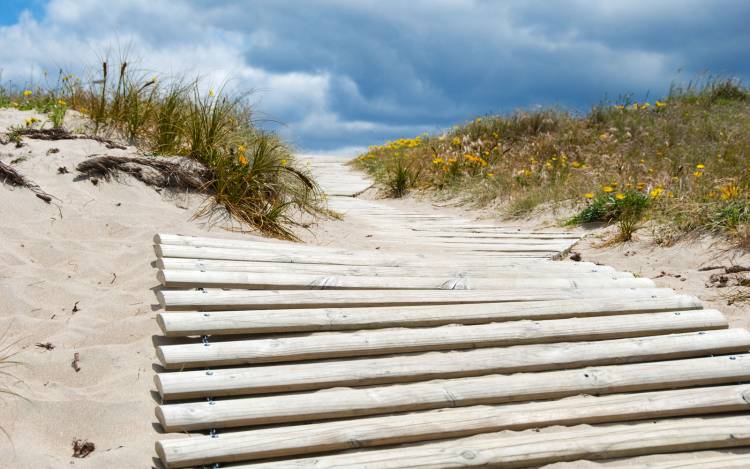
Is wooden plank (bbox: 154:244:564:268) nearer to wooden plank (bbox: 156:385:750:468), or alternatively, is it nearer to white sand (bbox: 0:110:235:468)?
white sand (bbox: 0:110:235:468)

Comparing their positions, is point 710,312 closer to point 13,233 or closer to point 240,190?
point 240,190

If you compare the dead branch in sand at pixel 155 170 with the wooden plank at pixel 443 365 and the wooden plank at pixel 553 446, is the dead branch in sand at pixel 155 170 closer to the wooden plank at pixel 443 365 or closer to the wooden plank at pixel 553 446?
the wooden plank at pixel 443 365

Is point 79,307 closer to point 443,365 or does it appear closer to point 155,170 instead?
point 443,365

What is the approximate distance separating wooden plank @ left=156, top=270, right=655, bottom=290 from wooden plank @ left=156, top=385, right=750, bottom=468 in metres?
1.17

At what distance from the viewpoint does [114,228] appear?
5.03m

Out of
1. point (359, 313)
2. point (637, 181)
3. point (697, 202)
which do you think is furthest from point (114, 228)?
point (637, 181)

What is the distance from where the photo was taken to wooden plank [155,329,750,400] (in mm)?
2975

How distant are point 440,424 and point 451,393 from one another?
9.8 inches

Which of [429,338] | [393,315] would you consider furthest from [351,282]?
[429,338]

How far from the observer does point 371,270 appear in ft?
14.4

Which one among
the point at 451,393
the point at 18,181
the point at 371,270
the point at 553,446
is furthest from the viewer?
the point at 18,181

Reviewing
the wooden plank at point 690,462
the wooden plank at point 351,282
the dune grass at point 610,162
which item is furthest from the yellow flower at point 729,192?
the wooden plank at point 690,462

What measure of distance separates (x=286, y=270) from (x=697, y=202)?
3.78m

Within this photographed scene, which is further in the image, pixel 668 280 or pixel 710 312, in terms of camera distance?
pixel 668 280
